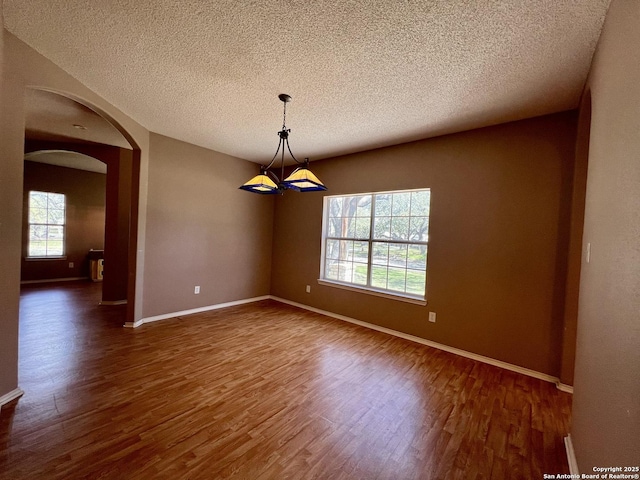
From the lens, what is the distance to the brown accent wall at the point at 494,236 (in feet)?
8.46

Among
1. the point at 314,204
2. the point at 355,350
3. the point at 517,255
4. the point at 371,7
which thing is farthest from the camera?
the point at 314,204

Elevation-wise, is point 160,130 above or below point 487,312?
above

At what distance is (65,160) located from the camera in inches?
231

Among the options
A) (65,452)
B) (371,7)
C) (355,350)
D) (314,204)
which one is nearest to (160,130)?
(314,204)

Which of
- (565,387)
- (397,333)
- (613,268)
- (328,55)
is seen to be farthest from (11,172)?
(565,387)

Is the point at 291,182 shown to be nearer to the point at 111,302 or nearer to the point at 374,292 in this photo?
the point at 374,292

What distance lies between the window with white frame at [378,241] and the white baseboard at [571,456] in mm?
1831

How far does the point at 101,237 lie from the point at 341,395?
793 centimetres

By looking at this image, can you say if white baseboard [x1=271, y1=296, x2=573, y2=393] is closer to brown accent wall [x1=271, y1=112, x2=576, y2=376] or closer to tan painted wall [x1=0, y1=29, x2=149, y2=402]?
brown accent wall [x1=271, y1=112, x2=576, y2=376]

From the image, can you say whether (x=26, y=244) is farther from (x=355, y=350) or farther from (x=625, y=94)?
(x=625, y=94)

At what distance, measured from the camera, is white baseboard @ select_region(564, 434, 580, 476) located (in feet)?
4.87

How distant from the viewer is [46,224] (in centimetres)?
622

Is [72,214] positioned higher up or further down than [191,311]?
higher up

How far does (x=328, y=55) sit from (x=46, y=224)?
7995mm
